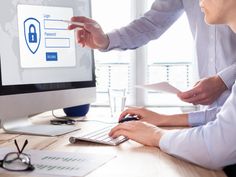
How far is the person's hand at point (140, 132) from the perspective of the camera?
3.57 feet

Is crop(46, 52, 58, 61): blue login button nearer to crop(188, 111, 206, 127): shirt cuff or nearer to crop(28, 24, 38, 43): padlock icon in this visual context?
crop(28, 24, 38, 43): padlock icon

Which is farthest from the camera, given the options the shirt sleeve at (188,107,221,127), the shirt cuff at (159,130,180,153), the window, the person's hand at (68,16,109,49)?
the window

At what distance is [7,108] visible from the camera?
4.19 ft

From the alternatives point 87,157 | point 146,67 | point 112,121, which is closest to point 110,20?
point 146,67

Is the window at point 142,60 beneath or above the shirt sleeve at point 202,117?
→ above

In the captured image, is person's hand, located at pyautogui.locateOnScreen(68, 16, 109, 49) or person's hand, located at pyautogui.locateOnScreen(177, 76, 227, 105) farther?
person's hand, located at pyautogui.locateOnScreen(68, 16, 109, 49)

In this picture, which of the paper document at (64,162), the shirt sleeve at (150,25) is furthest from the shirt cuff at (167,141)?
the shirt sleeve at (150,25)

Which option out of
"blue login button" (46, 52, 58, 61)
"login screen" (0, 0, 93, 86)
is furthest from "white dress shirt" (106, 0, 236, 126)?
"blue login button" (46, 52, 58, 61)

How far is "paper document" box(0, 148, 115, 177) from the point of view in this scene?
2.72 ft

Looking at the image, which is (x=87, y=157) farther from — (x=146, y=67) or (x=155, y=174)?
(x=146, y=67)

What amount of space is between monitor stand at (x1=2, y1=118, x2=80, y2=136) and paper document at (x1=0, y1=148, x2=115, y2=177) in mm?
279

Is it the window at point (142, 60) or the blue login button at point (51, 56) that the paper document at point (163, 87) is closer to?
the blue login button at point (51, 56)

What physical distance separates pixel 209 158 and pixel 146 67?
1752mm

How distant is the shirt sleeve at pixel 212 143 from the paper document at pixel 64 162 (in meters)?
0.18
